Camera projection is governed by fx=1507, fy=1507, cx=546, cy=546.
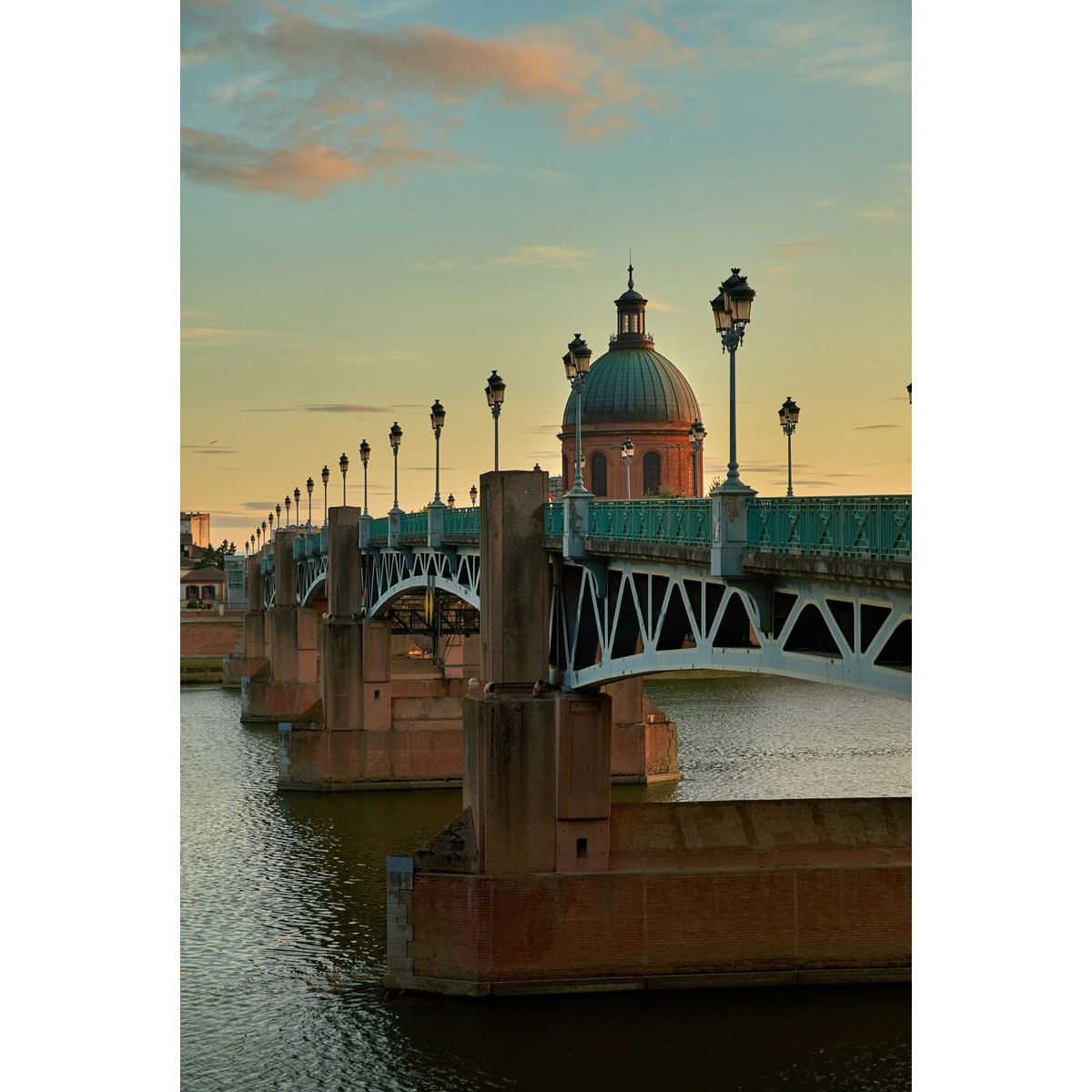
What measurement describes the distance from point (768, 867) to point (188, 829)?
60.2 feet

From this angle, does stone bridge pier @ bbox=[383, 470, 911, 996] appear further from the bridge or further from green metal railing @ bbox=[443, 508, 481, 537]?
green metal railing @ bbox=[443, 508, 481, 537]

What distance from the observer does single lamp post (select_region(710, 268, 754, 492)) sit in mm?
17516

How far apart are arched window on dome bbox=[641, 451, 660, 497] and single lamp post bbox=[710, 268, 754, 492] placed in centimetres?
8024

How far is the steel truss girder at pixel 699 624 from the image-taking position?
1600 centimetres

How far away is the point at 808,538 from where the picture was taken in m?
16.9

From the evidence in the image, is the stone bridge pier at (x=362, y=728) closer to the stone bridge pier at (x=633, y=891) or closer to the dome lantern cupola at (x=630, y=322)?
the stone bridge pier at (x=633, y=891)

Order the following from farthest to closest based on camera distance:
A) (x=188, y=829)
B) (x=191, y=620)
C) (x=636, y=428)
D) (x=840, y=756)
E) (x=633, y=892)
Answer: (x=636, y=428) < (x=191, y=620) < (x=840, y=756) < (x=188, y=829) < (x=633, y=892)

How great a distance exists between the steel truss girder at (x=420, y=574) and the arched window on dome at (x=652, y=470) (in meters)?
48.7

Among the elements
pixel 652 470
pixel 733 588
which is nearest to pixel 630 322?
pixel 652 470

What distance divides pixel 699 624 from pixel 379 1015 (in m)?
7.24

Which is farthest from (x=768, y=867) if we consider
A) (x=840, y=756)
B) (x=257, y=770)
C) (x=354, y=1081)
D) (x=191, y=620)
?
(x=191, y=620)

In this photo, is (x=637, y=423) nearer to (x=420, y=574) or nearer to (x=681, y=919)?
(x=420, y=574)

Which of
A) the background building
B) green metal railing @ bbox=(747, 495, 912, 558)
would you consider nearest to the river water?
green metal railing @ bbox=(747, 495, 912, 558)

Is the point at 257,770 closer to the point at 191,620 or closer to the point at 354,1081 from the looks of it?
the point at 354,1081
